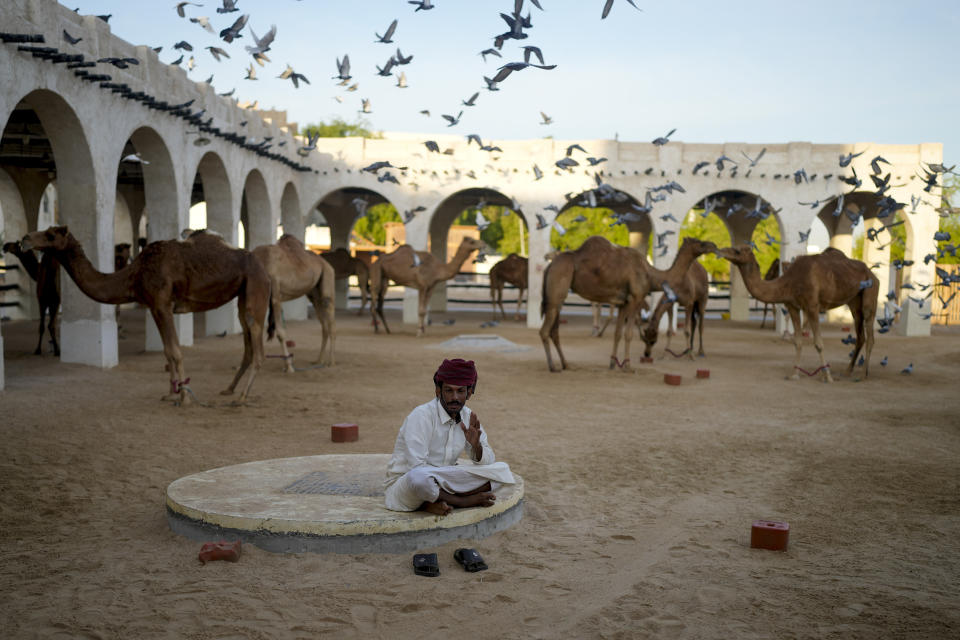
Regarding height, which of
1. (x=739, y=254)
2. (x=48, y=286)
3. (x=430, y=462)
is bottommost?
(x=430, y=462)

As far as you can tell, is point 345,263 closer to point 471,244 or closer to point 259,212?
point 259,212

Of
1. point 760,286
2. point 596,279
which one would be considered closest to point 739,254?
point 760,286

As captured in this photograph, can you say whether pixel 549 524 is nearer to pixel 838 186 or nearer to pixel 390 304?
pixel 838 186

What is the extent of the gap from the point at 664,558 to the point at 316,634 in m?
2.34

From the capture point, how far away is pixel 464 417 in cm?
559

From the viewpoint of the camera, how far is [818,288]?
1412cm

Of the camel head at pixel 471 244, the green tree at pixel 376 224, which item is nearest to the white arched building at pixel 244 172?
the camel head at pixel 471 244

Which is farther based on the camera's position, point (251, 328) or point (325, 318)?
point (325, 318)

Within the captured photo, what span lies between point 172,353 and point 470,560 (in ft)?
21.9

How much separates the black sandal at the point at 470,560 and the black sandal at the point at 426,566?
165 millimetres

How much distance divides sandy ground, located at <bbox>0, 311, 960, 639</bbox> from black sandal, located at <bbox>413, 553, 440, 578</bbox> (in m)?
0.07

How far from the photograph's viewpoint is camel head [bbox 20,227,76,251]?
398 inches

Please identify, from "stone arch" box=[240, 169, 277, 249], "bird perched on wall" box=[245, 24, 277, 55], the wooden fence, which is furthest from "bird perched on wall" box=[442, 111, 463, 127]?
the wooden fence

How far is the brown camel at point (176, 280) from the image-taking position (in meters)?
10.2
